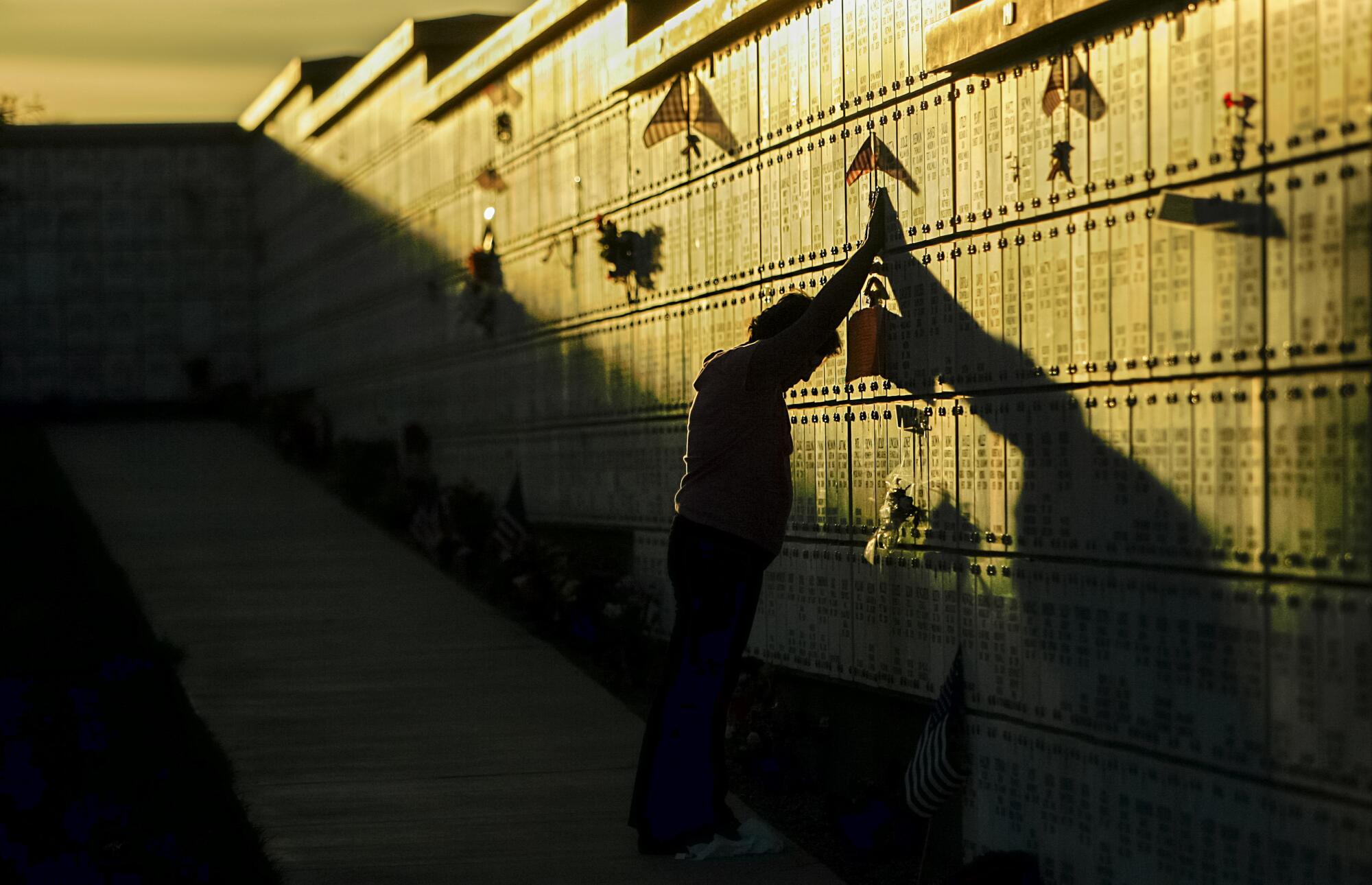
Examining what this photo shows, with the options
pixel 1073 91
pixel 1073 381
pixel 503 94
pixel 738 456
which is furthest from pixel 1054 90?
pixel 503 94

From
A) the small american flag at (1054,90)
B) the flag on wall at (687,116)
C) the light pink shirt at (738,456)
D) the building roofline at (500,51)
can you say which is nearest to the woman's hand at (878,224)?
the light pink shirt at (738,456)

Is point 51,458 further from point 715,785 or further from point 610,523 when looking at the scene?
point 715,785

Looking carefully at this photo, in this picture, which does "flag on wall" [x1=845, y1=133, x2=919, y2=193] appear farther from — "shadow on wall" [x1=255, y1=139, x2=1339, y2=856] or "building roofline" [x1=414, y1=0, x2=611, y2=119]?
"building roofline" [x1=414, y1=0, x2=611, y2=119]

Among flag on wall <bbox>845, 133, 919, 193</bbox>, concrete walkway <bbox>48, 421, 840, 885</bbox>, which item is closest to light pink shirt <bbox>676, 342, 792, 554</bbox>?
flag on wall <bbox>845, 133, 919, 193</bbox>

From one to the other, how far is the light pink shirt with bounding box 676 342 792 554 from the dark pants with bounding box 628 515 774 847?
0.06m

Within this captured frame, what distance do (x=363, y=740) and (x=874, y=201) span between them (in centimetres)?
317

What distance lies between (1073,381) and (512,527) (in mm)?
6464

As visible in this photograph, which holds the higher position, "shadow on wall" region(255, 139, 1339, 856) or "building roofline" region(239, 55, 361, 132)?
"building roofline" region(239, 55, 361, 132)

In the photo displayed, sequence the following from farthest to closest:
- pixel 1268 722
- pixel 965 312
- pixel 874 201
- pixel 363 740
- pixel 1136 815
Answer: pixel 363 740 → pixel 874 201 → pixel 965 312 → pixel 1136 815 → pixel 1268 722

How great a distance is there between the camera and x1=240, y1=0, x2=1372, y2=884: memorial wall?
13.7 feet

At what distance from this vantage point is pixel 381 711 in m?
8.33

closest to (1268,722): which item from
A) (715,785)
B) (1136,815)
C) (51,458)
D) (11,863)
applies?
(1136,815)

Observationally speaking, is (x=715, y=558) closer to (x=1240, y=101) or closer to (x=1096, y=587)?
(x=1096, y=587)

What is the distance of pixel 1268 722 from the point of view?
4367 mm
